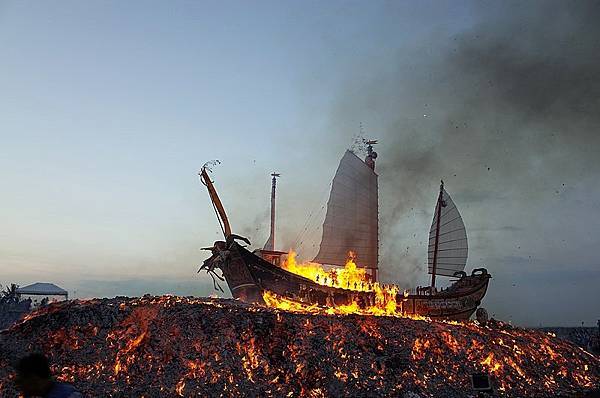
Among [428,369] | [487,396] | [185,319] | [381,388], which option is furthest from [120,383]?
[487,396]

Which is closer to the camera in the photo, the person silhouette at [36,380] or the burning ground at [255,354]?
the person silhouette at [36,380]

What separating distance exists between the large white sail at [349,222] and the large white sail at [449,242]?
8.14 meters

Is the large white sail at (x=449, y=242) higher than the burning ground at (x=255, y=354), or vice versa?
the large white sail at (x=449, y=242)

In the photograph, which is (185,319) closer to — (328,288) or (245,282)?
(245,282)

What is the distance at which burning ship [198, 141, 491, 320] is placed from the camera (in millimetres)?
30828

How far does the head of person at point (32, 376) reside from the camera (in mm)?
5566

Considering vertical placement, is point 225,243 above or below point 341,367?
above

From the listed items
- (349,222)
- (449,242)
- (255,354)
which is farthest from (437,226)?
(255,354)

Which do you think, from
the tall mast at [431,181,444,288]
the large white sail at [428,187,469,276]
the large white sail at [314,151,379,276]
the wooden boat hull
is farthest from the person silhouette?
the large white sail at [428,187,469,276]

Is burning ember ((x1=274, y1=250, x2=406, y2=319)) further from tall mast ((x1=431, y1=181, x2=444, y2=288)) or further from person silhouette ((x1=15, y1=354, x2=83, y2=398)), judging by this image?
person silhouette ((x1=15, y1=354, x2=83, y2=398))

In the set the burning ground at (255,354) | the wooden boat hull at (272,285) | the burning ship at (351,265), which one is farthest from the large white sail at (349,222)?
the burning ground at (255,354)

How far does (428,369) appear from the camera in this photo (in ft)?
63.2

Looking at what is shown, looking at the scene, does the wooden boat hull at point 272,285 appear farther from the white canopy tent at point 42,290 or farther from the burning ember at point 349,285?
the white canopy tent at point 42,290

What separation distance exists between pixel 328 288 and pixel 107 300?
48.4 ft
